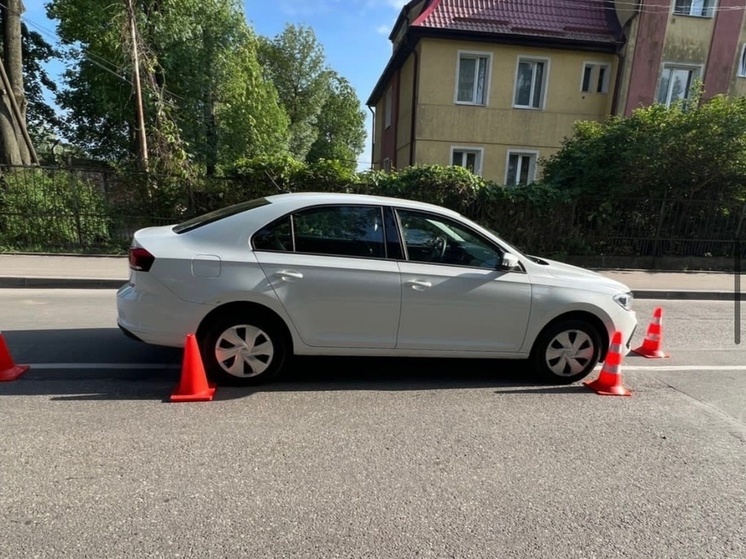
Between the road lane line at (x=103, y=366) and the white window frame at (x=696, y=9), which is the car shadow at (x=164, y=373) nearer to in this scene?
the road lane line at (x=103, y=366)

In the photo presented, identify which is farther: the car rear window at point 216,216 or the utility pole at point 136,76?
the utility pole at point 136,76

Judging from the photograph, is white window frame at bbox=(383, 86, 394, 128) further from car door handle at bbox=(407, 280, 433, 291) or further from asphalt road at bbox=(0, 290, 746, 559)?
asphalt road at bbox=(0, 290, 746, 559)

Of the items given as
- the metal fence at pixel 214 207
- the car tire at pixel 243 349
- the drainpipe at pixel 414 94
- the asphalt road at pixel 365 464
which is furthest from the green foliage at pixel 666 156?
the car tire at pixel 243 349

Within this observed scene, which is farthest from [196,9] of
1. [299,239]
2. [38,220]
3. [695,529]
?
[695,529]

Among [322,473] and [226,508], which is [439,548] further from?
[226,508]

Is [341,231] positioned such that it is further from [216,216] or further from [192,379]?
[192,379]

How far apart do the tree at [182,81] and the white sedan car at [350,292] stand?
1160 centimetres

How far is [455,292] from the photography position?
3.83 metres

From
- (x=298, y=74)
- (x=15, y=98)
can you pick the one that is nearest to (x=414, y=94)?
(x=15, y=98)

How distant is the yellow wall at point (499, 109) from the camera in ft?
52.8

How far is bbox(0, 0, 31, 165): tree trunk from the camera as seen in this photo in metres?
11.3

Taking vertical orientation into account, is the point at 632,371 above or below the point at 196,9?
below

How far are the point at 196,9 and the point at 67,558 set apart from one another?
68.4ft

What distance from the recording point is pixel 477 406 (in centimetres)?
366
